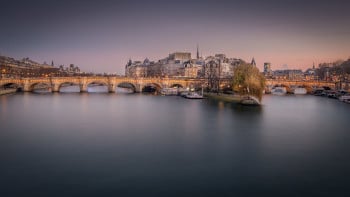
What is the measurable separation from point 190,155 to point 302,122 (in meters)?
22.4

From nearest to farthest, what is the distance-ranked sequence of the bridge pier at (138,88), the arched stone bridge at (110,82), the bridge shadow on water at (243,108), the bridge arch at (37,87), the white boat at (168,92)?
the bridge shadow on water at (243,108) < the arched stone bridge at (110,82) < the white boat at (168,92) < the bridge arch at (37,87) < the bridge pier at (138,88)

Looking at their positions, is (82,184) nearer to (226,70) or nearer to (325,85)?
(325,85)

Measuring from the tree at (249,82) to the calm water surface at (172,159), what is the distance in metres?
17.2

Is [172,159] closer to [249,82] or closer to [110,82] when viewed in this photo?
[249,82]

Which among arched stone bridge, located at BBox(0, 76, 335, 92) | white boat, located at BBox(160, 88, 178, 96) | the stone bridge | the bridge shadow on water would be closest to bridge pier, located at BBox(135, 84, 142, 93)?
arched stone bridge, located at BBox(0, 76, 335, 92)

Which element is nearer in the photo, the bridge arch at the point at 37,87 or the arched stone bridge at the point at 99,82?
the arched stone bridge at the point at 99,82

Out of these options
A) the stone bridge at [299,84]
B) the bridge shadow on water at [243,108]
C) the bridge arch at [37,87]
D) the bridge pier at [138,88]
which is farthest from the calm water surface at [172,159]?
the stone bridge at [299,84]

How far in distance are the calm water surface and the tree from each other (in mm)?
17246

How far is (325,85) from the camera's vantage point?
4358 inches

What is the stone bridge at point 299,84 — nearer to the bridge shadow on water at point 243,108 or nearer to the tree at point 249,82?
the bridge shadow on water at point 243,108

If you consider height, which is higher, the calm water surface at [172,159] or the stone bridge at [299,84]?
the stone bridge at [299,84]

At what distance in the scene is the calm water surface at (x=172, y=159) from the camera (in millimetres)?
14625

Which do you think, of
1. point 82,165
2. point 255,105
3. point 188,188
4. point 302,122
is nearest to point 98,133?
point 82,165

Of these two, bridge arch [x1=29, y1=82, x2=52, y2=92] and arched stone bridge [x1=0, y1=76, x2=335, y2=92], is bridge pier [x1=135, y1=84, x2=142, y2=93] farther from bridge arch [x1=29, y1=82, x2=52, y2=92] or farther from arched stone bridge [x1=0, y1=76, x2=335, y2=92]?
bridge arch [x1=29, y1=82, x2=52, y2=92]
